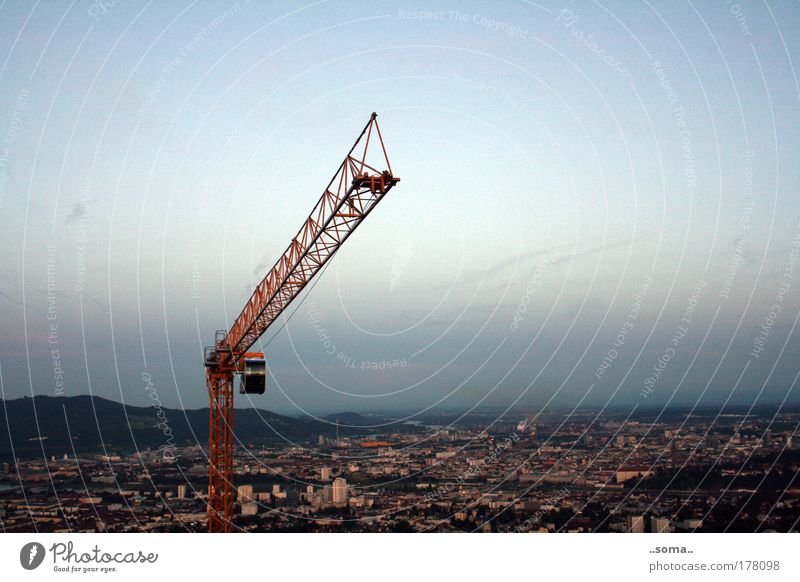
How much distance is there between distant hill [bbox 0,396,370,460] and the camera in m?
45.6

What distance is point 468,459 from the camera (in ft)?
176

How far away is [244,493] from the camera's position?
1619 inches

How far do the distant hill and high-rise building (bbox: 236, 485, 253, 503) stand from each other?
30.2 feet

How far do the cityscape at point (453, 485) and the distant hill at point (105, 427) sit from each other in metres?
1.10

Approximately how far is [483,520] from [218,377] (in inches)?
562

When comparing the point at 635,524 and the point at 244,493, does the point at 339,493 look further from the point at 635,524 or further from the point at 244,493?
the point at 635,524

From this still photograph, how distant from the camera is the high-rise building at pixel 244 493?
4058cm

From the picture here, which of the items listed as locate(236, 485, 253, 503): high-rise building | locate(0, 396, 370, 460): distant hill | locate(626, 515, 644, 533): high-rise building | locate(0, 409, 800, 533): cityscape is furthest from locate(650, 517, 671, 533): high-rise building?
locate(0, 396, 370, 460): distant hill
